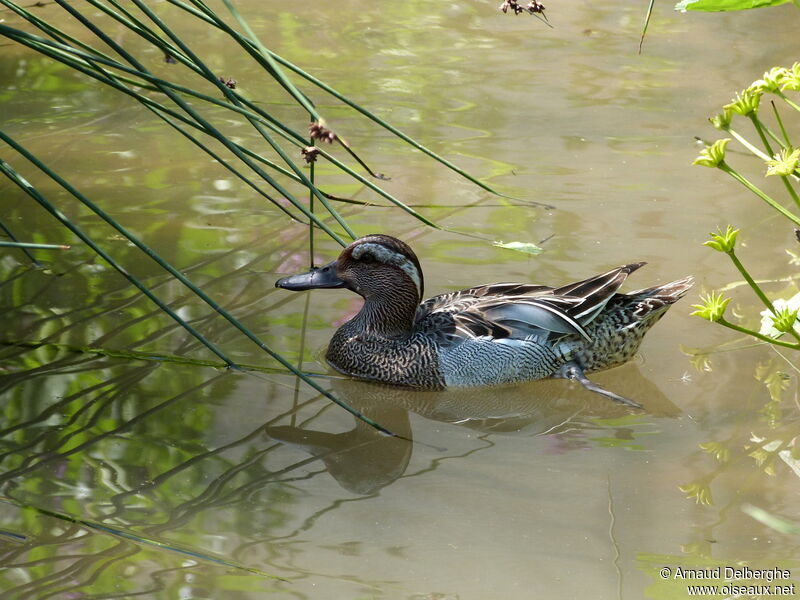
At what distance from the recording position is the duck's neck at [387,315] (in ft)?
21.0

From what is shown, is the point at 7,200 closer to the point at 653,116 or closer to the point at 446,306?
the point at 446,306

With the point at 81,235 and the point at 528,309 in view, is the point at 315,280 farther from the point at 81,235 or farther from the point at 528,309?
the point at 81,235

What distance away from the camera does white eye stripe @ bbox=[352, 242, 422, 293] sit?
623cm

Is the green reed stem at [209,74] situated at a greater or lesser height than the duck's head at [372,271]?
greater

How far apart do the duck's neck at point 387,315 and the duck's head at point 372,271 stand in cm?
5

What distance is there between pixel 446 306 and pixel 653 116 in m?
3.98

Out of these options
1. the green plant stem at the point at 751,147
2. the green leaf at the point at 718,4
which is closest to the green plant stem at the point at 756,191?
the green plant stem at the point at 751,147

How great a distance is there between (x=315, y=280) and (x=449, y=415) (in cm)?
116

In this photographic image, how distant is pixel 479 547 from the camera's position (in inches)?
173

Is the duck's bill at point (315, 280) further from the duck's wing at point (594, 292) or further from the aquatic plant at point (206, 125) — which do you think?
the duck's wing at point (594, 292)

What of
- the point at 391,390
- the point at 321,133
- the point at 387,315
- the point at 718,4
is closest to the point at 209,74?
the point at 321,133

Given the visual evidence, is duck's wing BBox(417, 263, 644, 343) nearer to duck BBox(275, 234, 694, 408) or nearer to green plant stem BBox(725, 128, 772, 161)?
duck BBox(275, 234, 694, 408)

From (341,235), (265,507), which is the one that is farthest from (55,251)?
(265,507)

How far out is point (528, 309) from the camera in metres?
6.15
